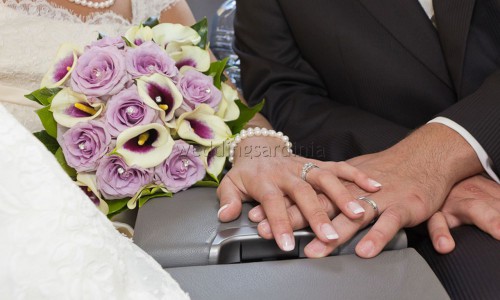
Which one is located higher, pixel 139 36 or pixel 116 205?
pixel 139 36

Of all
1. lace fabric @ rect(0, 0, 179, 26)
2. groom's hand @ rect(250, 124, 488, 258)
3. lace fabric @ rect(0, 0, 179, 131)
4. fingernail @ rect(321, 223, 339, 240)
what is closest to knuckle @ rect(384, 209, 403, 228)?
groom's hand @ rect(250, 124, 488, 258)

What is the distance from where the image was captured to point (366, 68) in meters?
1.36

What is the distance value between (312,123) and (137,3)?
0.52 meters

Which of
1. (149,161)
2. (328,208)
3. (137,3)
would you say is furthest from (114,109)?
(137,3)

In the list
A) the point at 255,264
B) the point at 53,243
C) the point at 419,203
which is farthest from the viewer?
the point at 419,203

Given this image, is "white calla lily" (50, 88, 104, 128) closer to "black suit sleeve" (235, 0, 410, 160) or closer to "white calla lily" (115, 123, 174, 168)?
"white calla lily" (115, 123, 174, 168)

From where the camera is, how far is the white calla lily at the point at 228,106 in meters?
1.08

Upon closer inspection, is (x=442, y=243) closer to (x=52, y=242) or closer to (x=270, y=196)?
(x=270, y=196)

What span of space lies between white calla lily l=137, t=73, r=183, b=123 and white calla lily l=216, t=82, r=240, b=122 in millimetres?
113

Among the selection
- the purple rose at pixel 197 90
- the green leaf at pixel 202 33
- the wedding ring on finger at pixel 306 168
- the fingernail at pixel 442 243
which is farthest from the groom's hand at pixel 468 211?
the green leaf at pixel 202 33

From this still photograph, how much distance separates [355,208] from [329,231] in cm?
8

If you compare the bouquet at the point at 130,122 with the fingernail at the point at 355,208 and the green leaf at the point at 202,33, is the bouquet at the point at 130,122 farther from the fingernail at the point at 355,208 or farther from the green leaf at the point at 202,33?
the fingernail at the point at 355,208

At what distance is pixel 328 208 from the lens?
0.95 meters

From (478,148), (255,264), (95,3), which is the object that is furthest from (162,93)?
(478,148)
